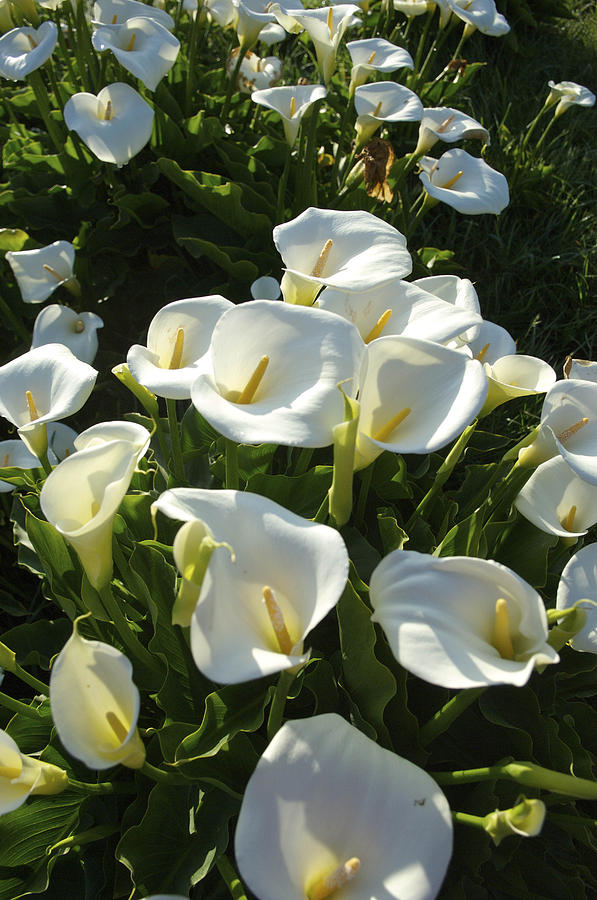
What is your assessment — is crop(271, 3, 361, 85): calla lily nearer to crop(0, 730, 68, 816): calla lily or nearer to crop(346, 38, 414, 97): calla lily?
crop(346, 38, 414, 97): calla lily

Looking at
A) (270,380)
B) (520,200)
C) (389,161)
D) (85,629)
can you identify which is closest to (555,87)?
→ (520,200)

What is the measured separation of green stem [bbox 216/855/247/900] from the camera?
0.94m

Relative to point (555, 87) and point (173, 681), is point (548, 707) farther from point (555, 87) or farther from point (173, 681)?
point (555, 87)

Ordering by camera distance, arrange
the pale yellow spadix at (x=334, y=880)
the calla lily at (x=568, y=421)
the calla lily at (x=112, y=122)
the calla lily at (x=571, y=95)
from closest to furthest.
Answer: the pale yellow spadix at (x=334, y=880)
the calla lily at (x=568, y=421)
the calla lily at (x=112, y=122)
the calla lily at (x=571, y=95)

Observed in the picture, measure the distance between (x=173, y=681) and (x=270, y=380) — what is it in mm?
527

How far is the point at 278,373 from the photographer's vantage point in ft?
3.45

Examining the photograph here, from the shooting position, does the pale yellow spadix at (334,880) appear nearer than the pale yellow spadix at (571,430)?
Yes

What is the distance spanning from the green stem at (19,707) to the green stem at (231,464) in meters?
0.48

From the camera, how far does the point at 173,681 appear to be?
117 centimetres

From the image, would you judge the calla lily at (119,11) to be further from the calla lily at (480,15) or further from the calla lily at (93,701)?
the calla lily at (93,701)

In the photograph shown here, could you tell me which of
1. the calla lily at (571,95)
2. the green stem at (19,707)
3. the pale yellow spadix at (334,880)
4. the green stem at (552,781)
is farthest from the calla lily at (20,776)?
the calla lily at (571,95)

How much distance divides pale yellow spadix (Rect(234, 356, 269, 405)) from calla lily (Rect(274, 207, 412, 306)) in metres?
0.22

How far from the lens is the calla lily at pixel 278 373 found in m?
0.92

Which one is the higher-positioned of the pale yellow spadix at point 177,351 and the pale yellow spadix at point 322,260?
the pale yellow spadix at point 322,260
